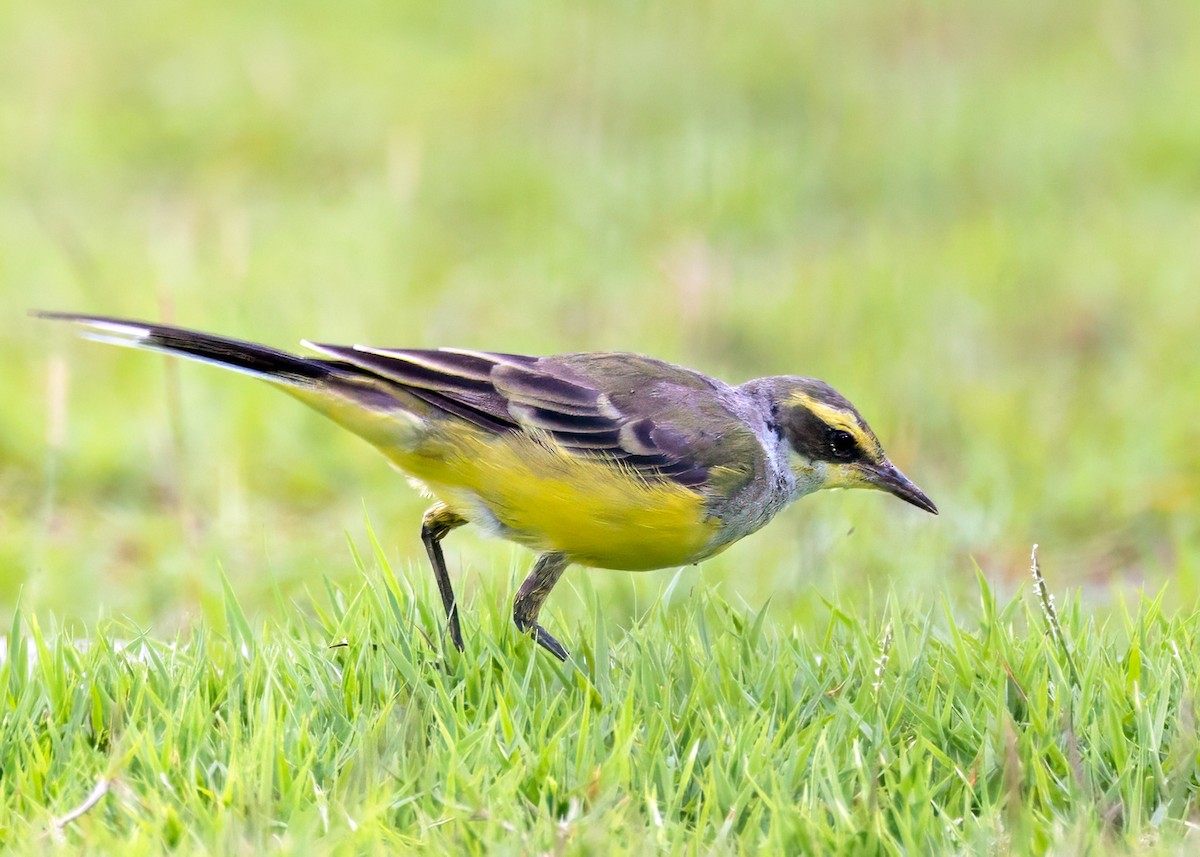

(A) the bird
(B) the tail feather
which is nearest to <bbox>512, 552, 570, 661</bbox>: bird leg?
(A) the bird

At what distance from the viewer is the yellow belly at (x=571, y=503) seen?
4.46 m

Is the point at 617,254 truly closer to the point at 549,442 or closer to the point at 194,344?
the point at 549,442

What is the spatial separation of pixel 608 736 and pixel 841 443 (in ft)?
5.40

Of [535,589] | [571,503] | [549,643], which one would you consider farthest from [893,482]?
[549,643]

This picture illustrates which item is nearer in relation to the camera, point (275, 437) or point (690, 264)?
point (275, 437)

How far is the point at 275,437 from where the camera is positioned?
7605mm

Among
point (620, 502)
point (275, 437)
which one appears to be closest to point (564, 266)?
point (275, 437)

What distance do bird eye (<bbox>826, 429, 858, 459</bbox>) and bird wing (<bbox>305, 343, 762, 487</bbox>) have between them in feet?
0.96

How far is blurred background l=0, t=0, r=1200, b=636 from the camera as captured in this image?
A: 6.68 m

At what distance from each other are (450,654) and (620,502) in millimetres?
673

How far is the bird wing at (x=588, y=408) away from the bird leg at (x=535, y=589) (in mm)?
337

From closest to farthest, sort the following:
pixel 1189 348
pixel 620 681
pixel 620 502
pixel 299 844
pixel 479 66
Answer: pixel 299 844 → pixel 620 681 → pixel 620 502 → pixel 1189 348 → pixel 479 66

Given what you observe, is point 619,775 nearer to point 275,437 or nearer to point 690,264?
point 275,437

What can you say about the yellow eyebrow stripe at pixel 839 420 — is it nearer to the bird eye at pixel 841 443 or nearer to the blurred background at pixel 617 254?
the bird eye at pixel 841 443
